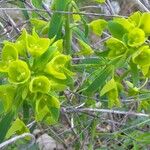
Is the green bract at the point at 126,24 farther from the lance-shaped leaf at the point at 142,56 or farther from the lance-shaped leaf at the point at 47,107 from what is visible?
the lance-shaped leaf at the point at 47,107

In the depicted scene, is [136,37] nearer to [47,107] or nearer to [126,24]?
[126,24]

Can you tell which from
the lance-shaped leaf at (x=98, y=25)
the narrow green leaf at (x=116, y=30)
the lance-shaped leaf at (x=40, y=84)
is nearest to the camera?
the lance-shaped leaf at (x=40, y=84)

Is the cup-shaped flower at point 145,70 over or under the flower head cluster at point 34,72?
under

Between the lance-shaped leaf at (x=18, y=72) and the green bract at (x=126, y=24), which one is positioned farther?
the green bract at (x=126, y=24)

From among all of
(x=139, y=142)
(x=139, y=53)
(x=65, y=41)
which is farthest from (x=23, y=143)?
(x=139, y=53)

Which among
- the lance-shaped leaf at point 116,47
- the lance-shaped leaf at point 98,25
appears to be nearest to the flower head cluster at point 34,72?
the lance-shaped leaf at point 116,47

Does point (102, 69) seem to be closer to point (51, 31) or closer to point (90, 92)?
point (90, 92)
